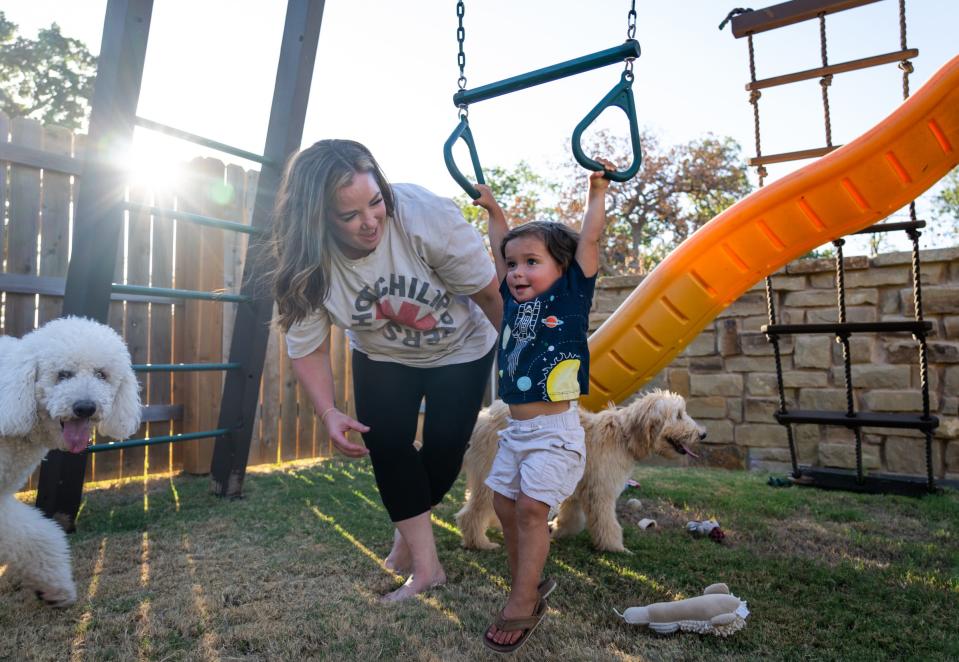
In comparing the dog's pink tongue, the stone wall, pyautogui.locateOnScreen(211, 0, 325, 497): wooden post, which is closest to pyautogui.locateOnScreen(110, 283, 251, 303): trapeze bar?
pyautogui.locateOnScreen(211, 0, 325, 497): wooden post

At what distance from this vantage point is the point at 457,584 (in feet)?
7.80

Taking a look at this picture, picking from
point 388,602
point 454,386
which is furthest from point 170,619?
point 454,386

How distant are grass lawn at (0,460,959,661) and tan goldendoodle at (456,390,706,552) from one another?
104mm

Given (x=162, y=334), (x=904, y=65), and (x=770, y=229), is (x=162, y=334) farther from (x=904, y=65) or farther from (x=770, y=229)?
(x=904, y=65)

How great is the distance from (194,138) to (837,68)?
3.90 metres

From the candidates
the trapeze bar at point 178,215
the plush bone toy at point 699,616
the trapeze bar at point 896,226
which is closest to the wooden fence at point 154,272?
the trapeze bar at point 178,215

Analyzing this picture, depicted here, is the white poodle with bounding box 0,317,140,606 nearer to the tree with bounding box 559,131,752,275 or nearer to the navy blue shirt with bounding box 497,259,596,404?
the navy blue shirt with bounding box 497,259,596,404

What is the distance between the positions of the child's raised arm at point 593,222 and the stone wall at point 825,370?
377 centimetres

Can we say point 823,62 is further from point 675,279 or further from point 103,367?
point 103,367

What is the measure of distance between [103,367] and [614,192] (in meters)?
12.5

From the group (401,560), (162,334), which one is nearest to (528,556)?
(401,560)

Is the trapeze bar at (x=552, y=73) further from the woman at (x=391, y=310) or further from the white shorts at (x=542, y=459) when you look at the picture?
the white shorts at (x=542, y=459)

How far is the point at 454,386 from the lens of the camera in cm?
246

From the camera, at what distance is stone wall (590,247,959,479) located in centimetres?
460
